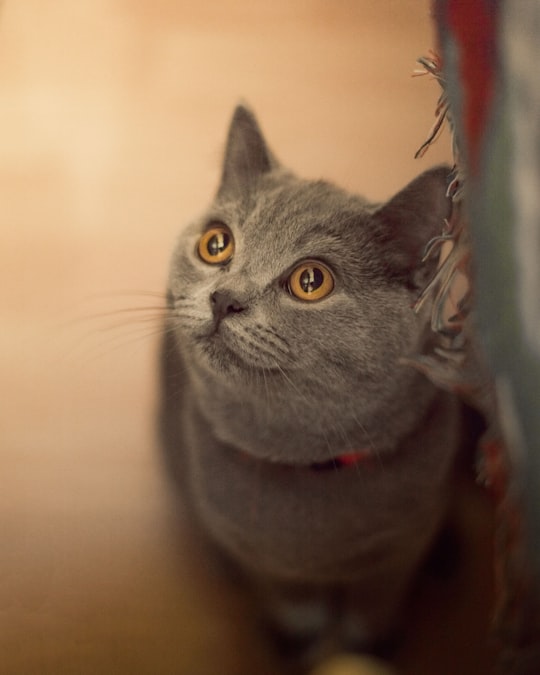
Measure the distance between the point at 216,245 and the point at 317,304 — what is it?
17 cm

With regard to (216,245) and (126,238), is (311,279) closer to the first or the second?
(216,245)

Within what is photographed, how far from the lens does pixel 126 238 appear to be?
85 cm

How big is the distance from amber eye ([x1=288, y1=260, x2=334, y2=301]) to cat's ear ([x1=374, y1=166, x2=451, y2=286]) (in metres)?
0.08

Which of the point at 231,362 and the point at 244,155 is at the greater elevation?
the point at 244,155

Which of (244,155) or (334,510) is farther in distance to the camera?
(244,155)

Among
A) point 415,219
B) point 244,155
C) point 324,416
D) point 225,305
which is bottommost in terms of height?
point 324,416

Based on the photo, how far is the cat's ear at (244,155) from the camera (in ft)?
2.72

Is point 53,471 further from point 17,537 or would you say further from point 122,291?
point 122,291

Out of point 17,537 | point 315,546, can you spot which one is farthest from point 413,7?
point 17,537

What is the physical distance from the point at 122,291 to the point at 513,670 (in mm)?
662

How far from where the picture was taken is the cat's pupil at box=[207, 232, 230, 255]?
2.57ft

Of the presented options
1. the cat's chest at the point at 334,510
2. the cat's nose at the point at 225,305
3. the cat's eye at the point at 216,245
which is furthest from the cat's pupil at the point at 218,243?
the cat's chest at the point at 334,510

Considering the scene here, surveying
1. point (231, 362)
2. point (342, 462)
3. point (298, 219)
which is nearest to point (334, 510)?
point (342, 462)

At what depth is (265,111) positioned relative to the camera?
2.74 ft
